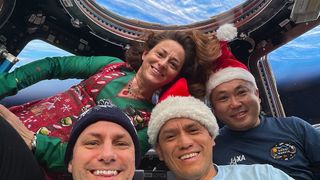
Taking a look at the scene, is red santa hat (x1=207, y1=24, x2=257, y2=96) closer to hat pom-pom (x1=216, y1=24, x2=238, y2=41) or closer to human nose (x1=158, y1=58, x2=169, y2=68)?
hat pom-pom (x1=216, y1=24, x2=238, y2=41)

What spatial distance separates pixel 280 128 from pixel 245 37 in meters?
0.82

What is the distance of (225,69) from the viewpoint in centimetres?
191

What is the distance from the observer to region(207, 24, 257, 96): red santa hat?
185cm

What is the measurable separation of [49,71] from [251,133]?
0.95m

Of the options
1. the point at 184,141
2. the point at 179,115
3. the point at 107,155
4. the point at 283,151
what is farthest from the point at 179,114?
the point at 283,151

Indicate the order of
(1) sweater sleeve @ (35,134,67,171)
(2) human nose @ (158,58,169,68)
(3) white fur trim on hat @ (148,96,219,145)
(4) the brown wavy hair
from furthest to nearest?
1. (4) the brown wavy hair
2. (2) human nose @ (158,58,169,68)
3. (3) white fur trim on hat @ (148,96,219,145)
4. (1) sweater sleeve @ (35,134,67,171)

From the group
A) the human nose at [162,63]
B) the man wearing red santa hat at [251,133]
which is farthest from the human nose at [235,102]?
the human nose at [162,63]

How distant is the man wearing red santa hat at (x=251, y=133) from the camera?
5.60 feet

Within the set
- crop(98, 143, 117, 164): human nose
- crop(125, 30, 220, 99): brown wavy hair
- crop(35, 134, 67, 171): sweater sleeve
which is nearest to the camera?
crop(98, 143, 117, 164): human nose

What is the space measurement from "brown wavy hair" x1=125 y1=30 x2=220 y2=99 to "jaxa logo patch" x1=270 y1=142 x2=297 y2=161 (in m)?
0.40

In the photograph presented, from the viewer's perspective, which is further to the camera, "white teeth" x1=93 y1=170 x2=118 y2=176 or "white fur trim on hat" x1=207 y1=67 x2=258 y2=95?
"white fur trim on hat" x1=207 y1=67 x2=258 y2=95

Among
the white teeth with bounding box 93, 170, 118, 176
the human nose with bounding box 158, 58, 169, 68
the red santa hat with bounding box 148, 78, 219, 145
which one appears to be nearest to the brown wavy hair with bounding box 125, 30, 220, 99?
the human nose with bounding box 158, 58, 169, 68

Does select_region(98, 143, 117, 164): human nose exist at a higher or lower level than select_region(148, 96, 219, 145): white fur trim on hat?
lower

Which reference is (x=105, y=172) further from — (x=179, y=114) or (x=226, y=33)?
(x=226, y=33)
